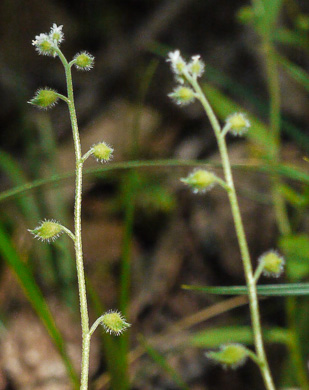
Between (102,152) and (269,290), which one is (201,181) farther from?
(269,290)

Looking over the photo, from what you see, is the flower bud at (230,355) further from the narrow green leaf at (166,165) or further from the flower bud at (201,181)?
the narrow green leaf at (166,165)

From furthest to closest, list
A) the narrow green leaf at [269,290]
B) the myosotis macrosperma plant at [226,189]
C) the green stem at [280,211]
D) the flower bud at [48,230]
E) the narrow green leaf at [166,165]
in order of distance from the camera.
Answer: the green stem at [280,211]
the narrow green leaf at [166,165]
the narrow green leaf at [269,290]
the myosotis macrosperma plant at [226,189]
the flower bud at [48,230]

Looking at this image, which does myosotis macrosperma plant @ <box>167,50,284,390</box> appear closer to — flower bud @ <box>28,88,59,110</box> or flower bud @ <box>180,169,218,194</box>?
flower bud @ <box>180,169,218,194</box>

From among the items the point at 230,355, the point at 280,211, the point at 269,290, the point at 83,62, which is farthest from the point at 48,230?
the point at 280,211

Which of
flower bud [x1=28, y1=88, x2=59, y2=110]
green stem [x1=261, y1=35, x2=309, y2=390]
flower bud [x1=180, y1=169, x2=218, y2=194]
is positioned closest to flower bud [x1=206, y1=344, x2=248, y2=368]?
flower bud [x1=180, y1=169, x2=218, y2=194]

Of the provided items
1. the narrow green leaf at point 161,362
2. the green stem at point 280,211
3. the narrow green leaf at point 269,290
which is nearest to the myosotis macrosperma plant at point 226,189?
the narrow green leaf at point 269,290

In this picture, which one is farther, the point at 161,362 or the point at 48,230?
the point at 161,362

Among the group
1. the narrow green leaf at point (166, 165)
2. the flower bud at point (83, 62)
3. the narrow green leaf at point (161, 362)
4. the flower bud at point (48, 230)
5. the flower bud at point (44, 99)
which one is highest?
the narrow green leaf at point (166, 165)

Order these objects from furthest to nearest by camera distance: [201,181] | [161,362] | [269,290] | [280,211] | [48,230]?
1. [280,211]
2. [161,362]
3. [269,290]
4. [201,181]
5. [48,230]

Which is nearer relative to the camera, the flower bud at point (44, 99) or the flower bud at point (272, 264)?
the flower bud at point (44, 99)

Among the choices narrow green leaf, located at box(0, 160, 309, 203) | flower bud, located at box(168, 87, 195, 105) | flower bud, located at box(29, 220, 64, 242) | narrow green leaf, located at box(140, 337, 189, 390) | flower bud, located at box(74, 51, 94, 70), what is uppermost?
narrow green leaf, located at box(0, 160, 309, 203)

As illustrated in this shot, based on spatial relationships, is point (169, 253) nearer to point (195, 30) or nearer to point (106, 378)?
point (106, 378)

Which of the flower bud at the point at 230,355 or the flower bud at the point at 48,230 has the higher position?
the flower bud at the point at 48,230
